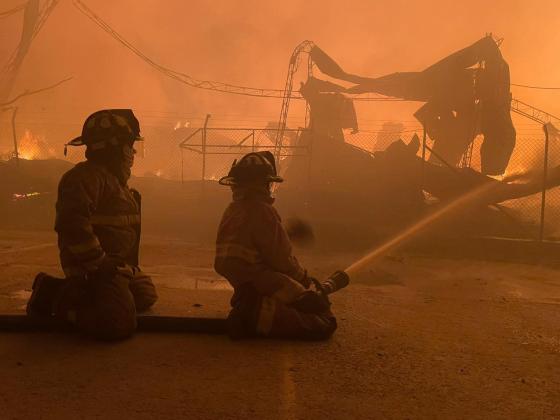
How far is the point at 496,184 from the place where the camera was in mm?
11344

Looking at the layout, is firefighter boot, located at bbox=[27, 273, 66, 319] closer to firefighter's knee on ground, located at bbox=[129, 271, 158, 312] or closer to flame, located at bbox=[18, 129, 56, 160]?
firefighter's knee on ground, located at bbox=[129, 271, 158, 312]

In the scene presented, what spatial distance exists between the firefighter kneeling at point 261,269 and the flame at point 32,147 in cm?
2314

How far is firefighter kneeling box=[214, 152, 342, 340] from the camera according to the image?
3.10 metres

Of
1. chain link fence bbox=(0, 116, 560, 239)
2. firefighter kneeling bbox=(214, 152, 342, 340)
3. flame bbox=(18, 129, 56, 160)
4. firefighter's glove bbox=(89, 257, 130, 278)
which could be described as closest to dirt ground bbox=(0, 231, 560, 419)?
firefighter kneeling bbox=(214, 152, 342, 340)

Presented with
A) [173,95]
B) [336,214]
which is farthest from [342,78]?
[173,95]

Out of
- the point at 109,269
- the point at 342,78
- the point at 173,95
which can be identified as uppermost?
the point at 173,95

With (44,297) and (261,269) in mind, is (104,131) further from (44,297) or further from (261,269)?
(261,269)

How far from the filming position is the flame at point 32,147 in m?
23.9

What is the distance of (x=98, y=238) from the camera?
326 cm

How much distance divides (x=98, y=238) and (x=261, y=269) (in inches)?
42.4

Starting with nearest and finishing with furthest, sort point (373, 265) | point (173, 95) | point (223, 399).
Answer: point (223, 399) → point (373, 265) → point (173, 95)

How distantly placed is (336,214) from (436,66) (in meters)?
5.60

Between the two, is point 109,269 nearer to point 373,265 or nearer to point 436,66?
point 373,265

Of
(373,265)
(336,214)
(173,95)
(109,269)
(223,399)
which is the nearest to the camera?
(223,399)
